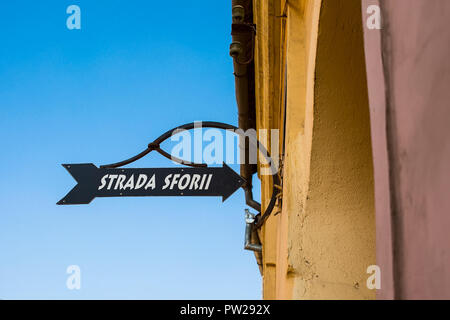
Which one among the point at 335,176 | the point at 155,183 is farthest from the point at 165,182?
the point at 335,176

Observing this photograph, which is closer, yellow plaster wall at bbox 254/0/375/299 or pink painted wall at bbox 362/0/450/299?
pink painted wall at bbox 362/0/450/299

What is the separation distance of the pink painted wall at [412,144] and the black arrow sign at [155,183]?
1.99 metres

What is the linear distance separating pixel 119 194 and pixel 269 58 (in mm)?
1683

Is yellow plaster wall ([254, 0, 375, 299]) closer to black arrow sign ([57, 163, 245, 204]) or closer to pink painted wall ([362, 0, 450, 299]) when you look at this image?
black arrow sign ([57, 163, 245, 204])

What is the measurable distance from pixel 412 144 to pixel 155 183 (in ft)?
7.67

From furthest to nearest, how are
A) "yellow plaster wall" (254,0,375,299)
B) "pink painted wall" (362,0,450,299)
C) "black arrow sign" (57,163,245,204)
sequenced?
"black arrow sign" (57,163,245,204), "yellow plaster wall" (254,0,375,299), "pink painted wall" (362,0,450,299)

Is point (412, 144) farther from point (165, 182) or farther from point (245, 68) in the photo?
point (245, 68)

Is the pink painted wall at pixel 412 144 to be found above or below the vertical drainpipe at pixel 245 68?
below

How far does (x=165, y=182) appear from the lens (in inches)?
121

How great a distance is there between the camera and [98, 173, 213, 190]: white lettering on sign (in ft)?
10.1

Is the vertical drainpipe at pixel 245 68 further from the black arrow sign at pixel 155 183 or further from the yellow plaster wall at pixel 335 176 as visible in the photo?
the yellow plaster wall at pixel 335 176

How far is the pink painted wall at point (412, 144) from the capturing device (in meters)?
0.74

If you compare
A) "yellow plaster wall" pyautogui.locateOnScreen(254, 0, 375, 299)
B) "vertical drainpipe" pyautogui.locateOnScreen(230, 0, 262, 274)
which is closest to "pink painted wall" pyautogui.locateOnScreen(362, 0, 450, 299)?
"yellow plaster wall" pyautogui.locateOnScreen(254, 0, 375, 299)

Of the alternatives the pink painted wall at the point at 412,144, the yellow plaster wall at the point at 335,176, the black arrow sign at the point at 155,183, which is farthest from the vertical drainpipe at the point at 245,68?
the pink painted wall at the point at 412,144
